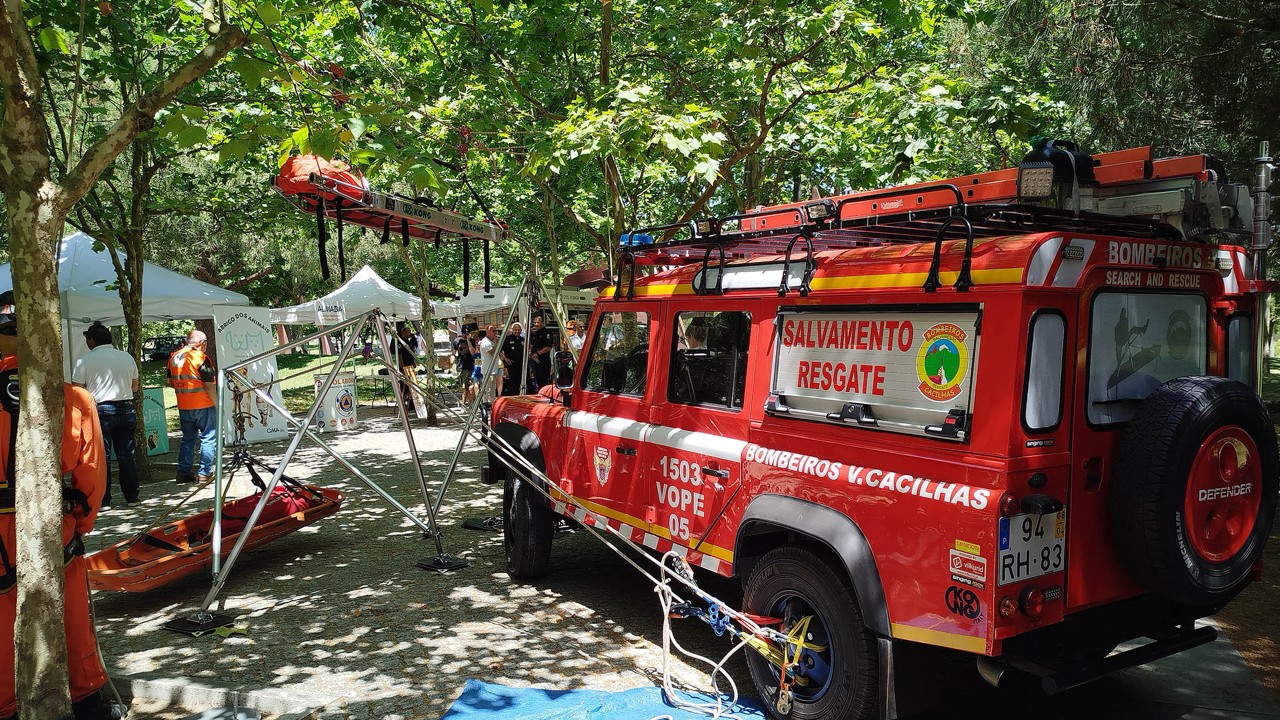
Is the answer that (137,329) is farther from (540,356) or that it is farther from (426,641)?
(426,641)

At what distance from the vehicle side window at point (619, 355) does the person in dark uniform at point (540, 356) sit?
6.46 m

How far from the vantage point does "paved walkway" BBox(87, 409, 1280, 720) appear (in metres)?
4.66

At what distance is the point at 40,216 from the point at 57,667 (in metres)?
2.05

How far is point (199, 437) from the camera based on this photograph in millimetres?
11359

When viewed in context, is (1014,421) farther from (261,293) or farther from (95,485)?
(261,293)

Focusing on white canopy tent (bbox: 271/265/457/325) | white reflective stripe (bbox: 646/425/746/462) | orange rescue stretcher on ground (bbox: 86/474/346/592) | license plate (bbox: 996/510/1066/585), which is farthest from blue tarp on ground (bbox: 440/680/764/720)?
white canopy tent (bbox: 271/265/457/325)

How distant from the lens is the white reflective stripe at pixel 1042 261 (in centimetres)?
337

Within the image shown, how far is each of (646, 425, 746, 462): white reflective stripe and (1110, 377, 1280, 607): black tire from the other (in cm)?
182

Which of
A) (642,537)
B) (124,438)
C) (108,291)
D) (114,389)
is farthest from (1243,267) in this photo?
(108,291)

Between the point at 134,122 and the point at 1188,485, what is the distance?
16.3 feet

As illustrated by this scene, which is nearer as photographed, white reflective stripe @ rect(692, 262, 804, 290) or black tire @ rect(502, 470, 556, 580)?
white reflective stripe @ rect(692, 262, 804, 290)

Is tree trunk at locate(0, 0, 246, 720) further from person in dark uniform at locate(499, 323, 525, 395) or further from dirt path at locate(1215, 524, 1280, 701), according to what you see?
person in dark uniform at locate(499, 323, 525, 395)

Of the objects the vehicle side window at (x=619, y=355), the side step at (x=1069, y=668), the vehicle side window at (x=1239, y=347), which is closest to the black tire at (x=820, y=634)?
the side step at (x=1069, y=668)

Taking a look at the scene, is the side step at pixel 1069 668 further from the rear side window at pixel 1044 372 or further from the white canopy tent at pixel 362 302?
the white canopy tent at pixel 362 302
